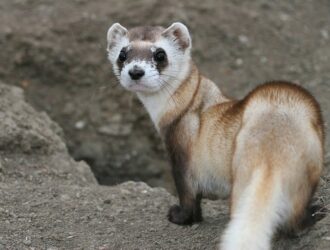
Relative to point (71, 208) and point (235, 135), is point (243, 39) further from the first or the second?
point (235, 135)

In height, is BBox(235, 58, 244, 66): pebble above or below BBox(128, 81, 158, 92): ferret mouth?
below

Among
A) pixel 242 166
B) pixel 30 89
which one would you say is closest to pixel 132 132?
pixel 30 89

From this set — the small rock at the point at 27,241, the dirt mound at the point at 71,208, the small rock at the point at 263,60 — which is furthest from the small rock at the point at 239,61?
the small rock at the point at 27,241

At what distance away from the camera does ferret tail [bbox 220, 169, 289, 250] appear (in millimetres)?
2541

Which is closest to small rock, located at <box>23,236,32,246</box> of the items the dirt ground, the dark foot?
the dirt ground

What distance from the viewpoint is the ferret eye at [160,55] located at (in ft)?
11.7

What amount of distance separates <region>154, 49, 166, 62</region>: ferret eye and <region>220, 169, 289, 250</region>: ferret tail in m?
1.00

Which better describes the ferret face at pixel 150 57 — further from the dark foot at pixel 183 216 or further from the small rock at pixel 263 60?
the small rock at pixel 263 60

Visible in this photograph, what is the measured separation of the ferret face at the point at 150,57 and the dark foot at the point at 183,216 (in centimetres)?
61

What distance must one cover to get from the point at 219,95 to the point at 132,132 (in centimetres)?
172

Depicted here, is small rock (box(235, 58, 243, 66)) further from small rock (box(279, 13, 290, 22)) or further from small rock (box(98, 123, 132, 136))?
small rock (box(98, 123, 132, 136))

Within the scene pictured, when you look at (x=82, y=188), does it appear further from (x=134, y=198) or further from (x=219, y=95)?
(x=219, y=95)

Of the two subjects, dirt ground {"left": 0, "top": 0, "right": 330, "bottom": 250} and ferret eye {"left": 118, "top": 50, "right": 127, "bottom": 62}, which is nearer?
ferret eye {"left": 118, "top": 50, "right": 127, "bottom": 62}

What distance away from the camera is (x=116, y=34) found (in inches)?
150
